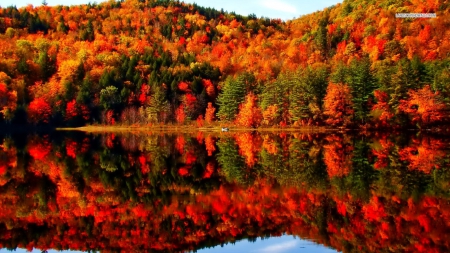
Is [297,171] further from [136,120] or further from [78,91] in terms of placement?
[78,91]

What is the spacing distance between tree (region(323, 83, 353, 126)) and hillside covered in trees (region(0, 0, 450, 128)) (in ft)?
0.55

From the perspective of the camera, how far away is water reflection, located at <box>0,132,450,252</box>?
15.9m

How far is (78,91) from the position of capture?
99562 millimetres

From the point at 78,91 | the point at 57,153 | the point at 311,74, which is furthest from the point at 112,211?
the point at 78,91

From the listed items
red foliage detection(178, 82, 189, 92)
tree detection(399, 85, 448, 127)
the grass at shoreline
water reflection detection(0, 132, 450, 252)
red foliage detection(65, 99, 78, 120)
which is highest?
red foliage detection(178, 82, 189, 92)

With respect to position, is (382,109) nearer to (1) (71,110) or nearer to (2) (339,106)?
(2) (339,106)

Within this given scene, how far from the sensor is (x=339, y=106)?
247ft

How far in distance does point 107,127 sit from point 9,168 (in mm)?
60623

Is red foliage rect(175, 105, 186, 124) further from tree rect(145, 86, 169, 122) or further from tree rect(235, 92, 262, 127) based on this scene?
tree rect(235, 92, 262, 127)

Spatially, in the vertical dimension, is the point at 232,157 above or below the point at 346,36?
below

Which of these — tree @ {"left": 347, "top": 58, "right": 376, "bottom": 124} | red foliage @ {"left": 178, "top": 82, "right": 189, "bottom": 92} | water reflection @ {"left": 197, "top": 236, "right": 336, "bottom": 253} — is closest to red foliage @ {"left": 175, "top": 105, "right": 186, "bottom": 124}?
red foliage @ {"left": 178, "top": 82, "right": 189, "bottom": 92}

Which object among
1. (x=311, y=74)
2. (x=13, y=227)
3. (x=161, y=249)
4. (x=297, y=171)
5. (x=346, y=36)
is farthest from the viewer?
(x=346, y=36)

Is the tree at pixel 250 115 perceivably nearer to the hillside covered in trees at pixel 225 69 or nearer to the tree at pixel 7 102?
the hillside covered in trees at pixel 225 69

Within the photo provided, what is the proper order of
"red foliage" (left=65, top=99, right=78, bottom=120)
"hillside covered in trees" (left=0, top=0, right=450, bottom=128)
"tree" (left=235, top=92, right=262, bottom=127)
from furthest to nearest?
"red foliage" (left=65, top=99, right=78, bottom=120) < "tree" (left=235, top=92, right=262, bottom=127) < "hillside covered in trees" (left=0, top=0, right=450, bottom=128)
